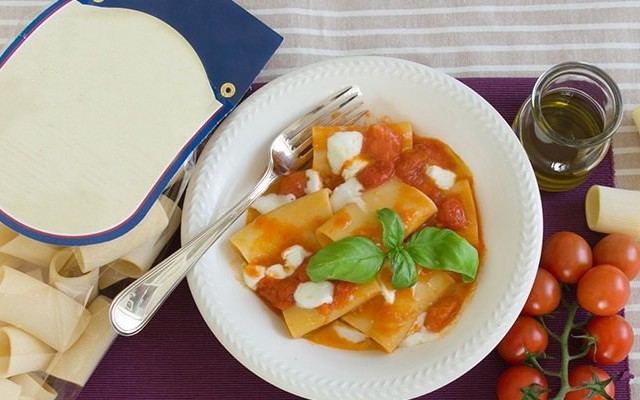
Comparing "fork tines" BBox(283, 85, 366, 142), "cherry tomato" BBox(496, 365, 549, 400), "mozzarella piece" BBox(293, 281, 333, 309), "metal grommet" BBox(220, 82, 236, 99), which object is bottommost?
"cherry tomato" BBox(496, 365, 549, 400)

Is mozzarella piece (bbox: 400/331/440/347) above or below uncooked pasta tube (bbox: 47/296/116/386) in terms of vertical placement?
below

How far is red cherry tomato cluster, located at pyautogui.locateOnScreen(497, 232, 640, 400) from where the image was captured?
2.07m

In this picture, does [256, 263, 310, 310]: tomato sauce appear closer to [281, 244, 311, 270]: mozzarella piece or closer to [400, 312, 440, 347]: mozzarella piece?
[281, 244, 311, 270]: mozzarella piece

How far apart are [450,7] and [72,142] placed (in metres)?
1.21

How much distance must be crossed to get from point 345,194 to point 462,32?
716 millimetres

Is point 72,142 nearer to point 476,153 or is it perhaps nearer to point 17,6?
point 17,6

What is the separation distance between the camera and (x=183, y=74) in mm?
2115

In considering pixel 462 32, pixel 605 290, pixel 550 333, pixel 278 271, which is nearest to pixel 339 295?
pixel 278 271

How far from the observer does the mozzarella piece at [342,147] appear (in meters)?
2.04

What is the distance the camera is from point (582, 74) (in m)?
2.13

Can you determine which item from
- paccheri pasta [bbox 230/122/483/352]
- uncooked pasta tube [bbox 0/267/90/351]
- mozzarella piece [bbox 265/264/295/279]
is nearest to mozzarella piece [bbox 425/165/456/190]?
paccheri pasta [bbox 230/122/483/352]

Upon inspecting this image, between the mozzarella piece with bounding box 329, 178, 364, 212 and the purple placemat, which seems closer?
the mozzarella piece with bounding box 329, 178, 364, 212

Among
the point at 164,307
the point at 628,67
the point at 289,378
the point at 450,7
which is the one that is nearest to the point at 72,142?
the point at 164,307

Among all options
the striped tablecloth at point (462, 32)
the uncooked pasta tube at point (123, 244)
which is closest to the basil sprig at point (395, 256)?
the uncooked pasta tube at point (123, 244)
